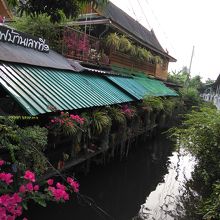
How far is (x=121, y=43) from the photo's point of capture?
17.1 metres

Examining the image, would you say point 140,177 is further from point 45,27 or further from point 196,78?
point 196,78

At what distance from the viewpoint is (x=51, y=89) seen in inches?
333

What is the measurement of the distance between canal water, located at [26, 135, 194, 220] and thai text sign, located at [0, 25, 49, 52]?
4923mm

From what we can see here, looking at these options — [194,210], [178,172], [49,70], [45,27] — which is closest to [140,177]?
[178,172]

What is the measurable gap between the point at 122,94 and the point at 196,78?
52.0 meters

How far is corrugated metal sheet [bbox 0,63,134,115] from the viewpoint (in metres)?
7.05

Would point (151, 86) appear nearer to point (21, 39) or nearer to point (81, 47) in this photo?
point (81, 47)

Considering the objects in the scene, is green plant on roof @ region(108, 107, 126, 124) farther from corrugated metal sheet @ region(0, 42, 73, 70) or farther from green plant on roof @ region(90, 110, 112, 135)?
corrugated metal sheet @ region(0, 42, 73, 70)

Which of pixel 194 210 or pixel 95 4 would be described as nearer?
pixel 95 4

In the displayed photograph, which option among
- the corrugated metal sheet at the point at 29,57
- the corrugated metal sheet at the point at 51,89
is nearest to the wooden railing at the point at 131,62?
the corrugated metal sheet at the point at 51,89

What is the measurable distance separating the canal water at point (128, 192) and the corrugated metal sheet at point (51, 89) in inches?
101

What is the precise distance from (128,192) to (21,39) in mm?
6399

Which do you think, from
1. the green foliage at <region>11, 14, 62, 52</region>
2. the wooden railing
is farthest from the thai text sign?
the wooden railing

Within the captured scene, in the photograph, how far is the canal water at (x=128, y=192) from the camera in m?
8.74
